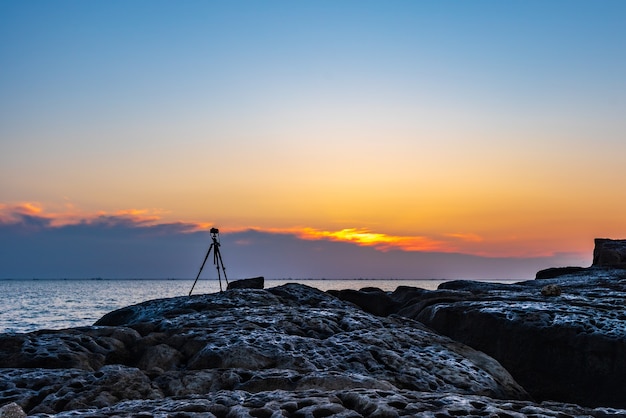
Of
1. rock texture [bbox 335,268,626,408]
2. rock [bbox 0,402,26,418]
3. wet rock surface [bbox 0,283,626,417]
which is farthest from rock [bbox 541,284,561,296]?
rock [bbox 0,402,26,418]

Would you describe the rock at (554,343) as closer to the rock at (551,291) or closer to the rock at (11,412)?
the rock at (551,291)

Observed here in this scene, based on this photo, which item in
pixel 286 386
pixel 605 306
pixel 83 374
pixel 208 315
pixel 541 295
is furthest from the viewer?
pixel 541 295

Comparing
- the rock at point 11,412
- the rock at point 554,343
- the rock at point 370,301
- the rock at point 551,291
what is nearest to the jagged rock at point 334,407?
the rock at point 11,412

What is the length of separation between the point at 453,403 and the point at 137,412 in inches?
104

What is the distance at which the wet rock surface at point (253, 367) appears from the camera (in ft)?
16.6

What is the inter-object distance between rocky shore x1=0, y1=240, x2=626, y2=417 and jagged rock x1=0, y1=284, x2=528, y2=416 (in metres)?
0.02

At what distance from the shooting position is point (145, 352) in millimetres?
9414

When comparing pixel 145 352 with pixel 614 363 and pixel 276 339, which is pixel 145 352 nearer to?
pixel 276 339

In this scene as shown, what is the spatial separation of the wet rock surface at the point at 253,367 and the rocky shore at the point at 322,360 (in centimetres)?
2

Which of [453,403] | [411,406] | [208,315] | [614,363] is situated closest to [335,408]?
[411,406]

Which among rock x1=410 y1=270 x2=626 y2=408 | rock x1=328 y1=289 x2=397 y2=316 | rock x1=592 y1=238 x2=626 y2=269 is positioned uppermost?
rock x1=592 y1=238 x2=626 y2=269

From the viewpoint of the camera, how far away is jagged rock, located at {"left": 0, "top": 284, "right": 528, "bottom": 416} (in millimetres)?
6727

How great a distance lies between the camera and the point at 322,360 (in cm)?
909

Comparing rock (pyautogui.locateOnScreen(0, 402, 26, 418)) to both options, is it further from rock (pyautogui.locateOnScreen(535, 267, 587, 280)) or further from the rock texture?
rock (pyautogui.locateOnScreen(535, 267, 587, 280))
